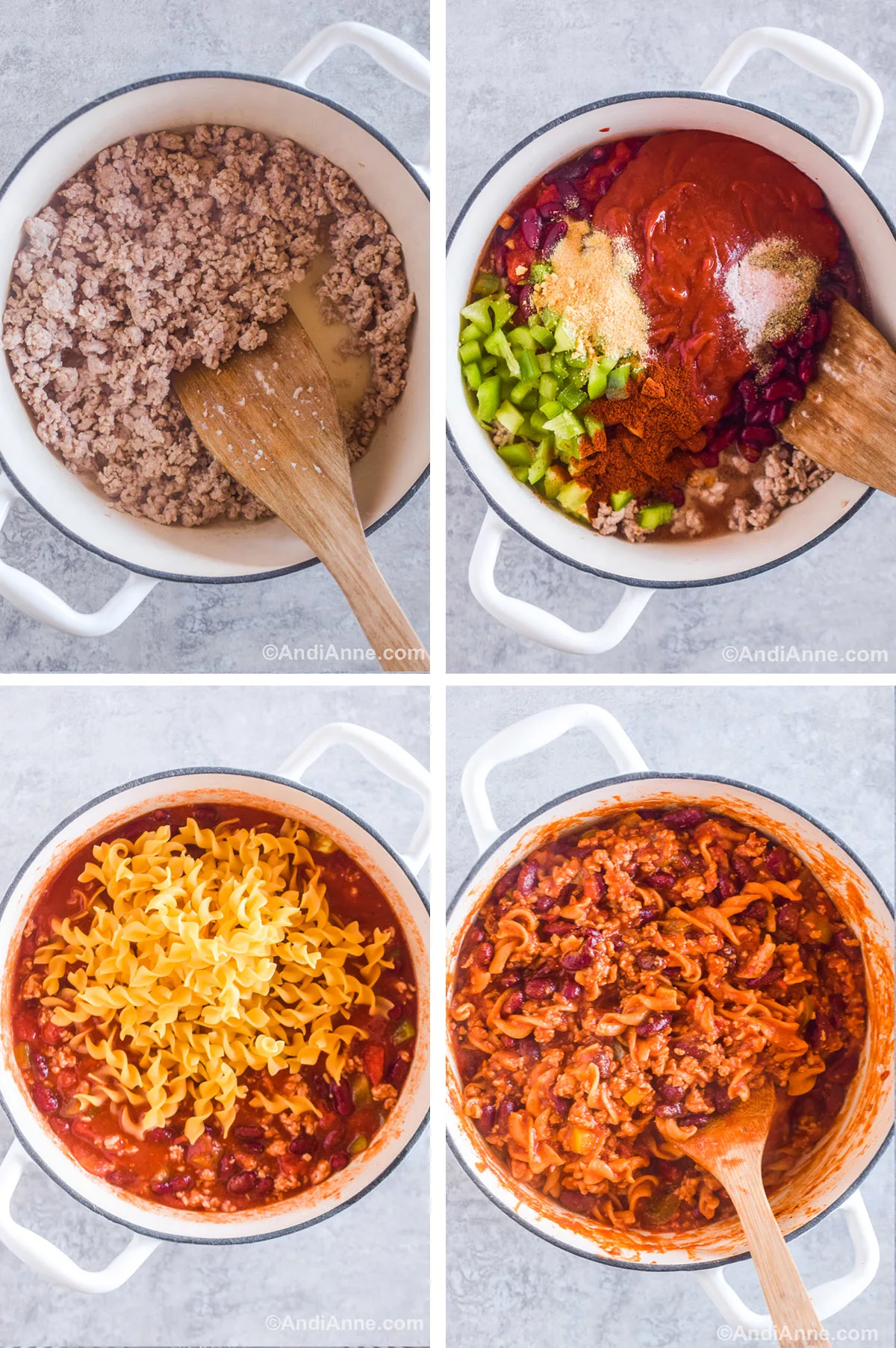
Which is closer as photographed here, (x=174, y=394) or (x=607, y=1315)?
(x=174, y=394)

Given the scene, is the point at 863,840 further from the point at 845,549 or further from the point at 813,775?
the point at 845,549

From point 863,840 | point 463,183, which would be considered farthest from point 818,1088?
point 463,183

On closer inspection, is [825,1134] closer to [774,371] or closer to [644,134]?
[774,371]

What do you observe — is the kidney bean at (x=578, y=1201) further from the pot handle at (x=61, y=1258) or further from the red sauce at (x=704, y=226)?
the red sauce at (x=704, y=226)

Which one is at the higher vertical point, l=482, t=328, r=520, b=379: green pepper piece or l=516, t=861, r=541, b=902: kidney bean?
l=482, t=328, r=520, b=379: green pepper piece

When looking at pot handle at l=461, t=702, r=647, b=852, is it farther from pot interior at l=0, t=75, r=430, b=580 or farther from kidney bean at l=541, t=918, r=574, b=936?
pot interior at l=0, t=75, r=430, b=580

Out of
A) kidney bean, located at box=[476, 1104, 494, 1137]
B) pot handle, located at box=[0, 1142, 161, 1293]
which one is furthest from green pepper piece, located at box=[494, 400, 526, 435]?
pot handle, located at box=[0, 1142, 161, 1293]

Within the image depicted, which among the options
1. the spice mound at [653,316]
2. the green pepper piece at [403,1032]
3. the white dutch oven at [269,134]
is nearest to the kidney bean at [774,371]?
the spice mound at [653,316]

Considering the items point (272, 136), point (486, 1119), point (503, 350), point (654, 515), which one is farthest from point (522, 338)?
point (486, 1119)
